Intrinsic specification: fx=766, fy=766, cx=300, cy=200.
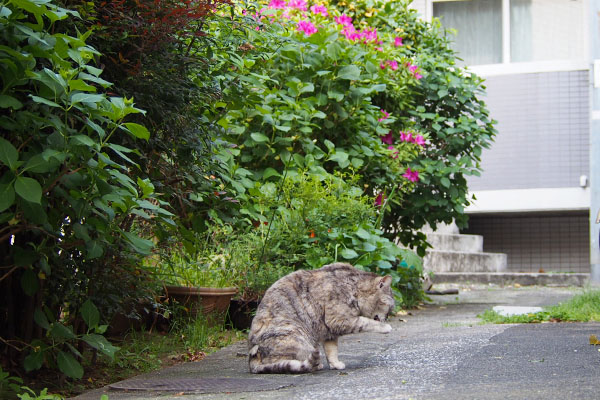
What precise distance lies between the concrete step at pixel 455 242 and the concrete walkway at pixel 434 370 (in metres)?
5.44

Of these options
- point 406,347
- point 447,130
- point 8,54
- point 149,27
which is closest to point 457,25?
point 447,130

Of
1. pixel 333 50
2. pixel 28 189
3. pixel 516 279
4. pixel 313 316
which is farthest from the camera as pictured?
pixel 516 279

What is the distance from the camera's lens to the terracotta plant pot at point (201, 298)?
562 centimetres

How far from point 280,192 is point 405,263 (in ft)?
6.08

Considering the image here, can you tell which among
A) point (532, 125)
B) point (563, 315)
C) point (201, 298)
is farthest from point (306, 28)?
point (532, 125)

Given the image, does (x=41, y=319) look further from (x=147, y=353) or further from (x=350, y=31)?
(x=350, y=31)

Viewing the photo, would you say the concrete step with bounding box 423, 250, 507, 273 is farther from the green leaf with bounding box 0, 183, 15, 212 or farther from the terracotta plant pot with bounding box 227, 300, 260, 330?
the green leaf with bounding box 0, 183, 15, 212

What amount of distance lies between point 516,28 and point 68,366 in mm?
11316

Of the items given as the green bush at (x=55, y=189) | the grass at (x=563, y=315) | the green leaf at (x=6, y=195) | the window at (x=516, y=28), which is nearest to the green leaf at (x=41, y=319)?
the green bush at (x=55, y=189)

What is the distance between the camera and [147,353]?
5039 millimetres

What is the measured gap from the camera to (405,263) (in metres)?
7.72

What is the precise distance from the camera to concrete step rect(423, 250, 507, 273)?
1117cm

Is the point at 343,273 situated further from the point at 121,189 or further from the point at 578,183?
the point at 578,183

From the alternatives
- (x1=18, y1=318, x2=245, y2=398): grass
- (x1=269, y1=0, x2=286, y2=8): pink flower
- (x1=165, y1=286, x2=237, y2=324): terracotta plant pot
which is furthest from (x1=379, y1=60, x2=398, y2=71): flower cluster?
(x1=18, y1=318, x2=245, y2=398): grass
